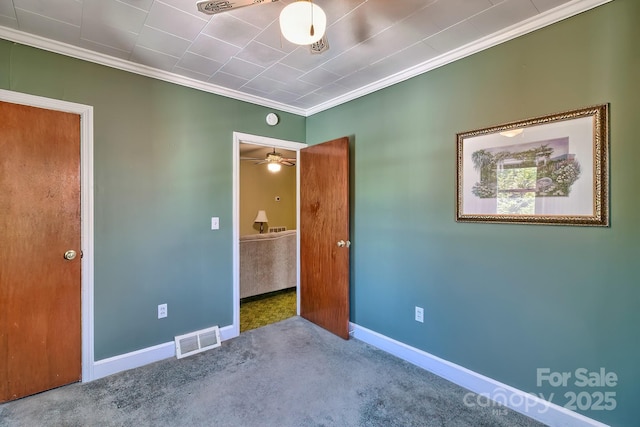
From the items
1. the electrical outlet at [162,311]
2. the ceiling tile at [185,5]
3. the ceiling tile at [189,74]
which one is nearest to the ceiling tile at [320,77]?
the ceiling tile at [189,74]

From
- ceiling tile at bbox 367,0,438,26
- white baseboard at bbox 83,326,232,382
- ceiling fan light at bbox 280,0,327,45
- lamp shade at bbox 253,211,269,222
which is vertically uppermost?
ceiling tile at bbox 367,0,438,26

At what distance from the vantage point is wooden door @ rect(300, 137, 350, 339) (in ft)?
9.35

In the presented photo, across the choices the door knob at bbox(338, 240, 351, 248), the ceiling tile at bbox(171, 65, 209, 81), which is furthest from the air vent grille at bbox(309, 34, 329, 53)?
the door knob at bbox(338, 240, 351, 248)

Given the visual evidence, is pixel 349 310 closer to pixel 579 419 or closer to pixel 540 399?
pixel 540 399

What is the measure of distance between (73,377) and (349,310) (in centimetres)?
229

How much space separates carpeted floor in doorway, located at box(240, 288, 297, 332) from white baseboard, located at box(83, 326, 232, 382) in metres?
0.76

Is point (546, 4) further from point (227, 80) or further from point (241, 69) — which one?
point (227, 80)

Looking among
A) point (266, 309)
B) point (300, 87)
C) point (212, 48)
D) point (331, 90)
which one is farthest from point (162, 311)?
point (331, 90)

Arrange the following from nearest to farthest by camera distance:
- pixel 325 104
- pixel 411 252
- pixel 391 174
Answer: pixel 411 252 < pixel 391 174 < pixel 325 104

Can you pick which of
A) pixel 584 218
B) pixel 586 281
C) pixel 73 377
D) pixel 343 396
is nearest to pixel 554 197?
pixel 584 218

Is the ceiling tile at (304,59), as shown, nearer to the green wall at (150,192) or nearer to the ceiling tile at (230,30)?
the ceiling tile at (230,30)

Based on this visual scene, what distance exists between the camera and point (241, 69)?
242 centimetres

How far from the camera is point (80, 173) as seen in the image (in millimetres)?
2146

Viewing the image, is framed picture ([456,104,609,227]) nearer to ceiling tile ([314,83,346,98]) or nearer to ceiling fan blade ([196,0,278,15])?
ceiling tile ([314,83,346,98])
